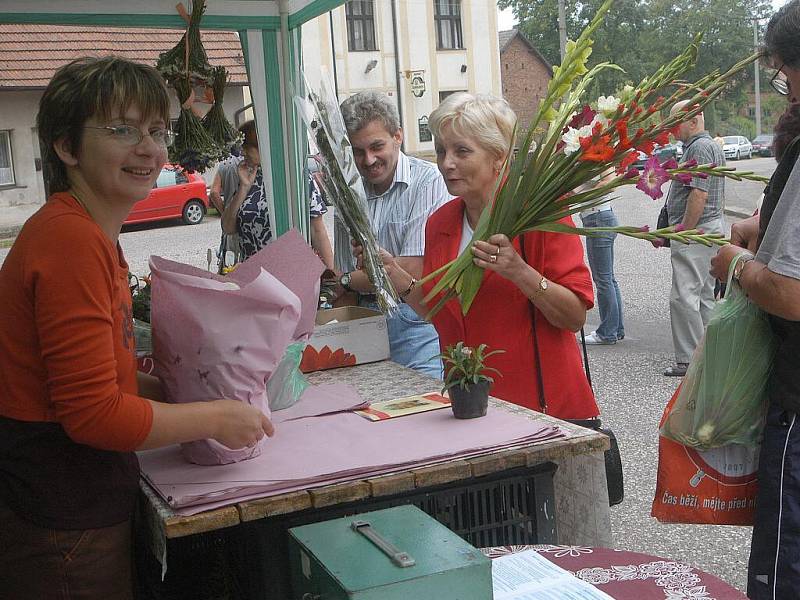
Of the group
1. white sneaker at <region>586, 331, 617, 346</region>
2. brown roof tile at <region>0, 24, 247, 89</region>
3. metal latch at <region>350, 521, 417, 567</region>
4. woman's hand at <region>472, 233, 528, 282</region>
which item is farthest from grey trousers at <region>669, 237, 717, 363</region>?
metal latch at <region>350, 521, 417, 567</region>

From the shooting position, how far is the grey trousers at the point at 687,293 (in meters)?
6.20

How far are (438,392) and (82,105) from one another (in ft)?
4.03

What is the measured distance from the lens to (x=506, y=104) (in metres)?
2.66

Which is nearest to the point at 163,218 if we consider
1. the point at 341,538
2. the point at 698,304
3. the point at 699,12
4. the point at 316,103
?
the point at 698,304

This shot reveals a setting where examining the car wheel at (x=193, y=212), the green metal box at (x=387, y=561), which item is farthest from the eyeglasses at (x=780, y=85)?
the car wheel at (x=193, y=212)

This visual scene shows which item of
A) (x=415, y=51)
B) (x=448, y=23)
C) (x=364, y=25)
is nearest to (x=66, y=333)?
(x=364, y=25)

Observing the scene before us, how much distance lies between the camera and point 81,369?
1.49 m

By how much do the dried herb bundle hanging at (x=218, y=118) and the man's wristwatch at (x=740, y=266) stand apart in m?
1.59

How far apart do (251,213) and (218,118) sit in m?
1.74

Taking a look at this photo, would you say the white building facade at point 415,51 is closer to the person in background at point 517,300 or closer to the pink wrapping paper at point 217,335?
the person in background at point 517,300

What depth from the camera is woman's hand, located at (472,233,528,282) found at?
229cm

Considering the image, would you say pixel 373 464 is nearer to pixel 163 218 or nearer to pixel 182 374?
pixel 182 374

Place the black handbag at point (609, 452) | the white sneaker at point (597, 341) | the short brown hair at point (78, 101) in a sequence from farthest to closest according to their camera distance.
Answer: the white sneaker at point (597, 341)
the black handbag at point (609, 452)
the short brown hair at point (78, 101)

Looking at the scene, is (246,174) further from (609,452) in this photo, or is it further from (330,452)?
(330,452)
